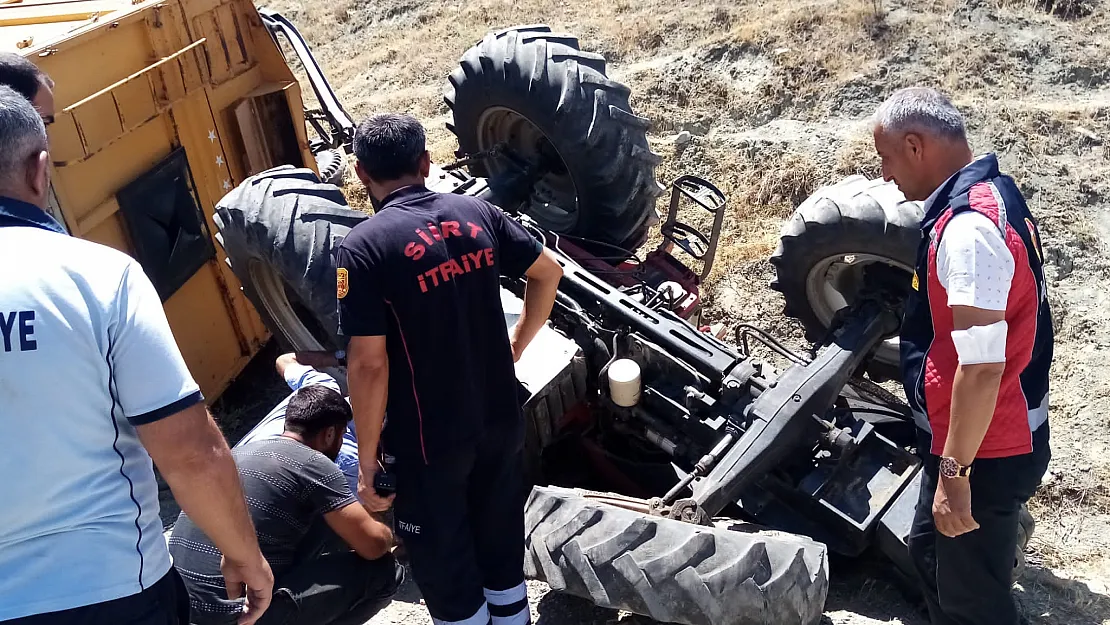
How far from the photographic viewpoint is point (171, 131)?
4.79 meters

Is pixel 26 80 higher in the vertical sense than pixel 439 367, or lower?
higher

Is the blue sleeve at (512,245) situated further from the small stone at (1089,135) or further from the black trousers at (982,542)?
the small stone at (1089,135)

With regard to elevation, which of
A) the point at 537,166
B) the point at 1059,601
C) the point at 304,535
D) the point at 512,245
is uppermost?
the point at 512,245

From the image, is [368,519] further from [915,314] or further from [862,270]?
[862,270]

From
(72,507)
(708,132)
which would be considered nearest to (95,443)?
(72,507)

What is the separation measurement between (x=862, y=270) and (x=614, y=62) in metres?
5.86

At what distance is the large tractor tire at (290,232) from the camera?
3871 mm

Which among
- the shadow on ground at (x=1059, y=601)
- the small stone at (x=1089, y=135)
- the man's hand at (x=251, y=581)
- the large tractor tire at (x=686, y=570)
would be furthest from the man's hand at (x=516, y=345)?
the small stone at (x=1089, y=135)

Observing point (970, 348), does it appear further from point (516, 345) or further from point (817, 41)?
point (817, 41)

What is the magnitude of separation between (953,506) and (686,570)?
84 centimetres

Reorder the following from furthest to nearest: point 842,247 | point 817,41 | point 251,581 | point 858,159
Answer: point 817,41 < point 858,159 < point 842,247 < point 251,581

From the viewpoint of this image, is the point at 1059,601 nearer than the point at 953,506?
No

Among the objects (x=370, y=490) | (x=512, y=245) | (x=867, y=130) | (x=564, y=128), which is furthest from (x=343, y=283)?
(x=867, y=130)

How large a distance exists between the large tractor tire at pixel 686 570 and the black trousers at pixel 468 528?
0.52ft
